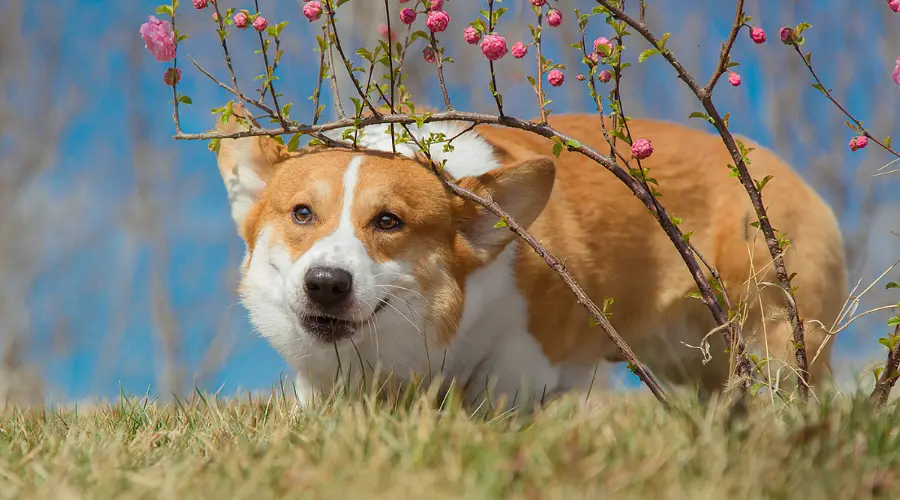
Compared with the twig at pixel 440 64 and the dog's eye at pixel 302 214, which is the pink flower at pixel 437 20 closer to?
the twig at pixel 440 64

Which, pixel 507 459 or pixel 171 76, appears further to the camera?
pixel 171 76

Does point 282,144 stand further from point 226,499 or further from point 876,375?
point 876,375

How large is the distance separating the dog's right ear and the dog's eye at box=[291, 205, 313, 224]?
0.37 meters

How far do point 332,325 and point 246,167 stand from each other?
0.86 m

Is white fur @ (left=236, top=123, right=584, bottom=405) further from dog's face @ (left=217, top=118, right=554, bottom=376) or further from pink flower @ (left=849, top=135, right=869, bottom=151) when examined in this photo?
pink flower @ (left=849, top=135, right=869, bottom=151)

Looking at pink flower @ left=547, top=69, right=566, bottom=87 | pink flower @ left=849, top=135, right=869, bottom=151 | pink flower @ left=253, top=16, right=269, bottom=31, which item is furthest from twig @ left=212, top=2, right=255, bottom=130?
pink flower @ left=849, top=135, right=869, bottom=151

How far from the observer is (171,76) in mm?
3303

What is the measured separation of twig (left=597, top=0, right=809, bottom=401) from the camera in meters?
2.78

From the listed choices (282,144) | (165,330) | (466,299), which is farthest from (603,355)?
(165,330)

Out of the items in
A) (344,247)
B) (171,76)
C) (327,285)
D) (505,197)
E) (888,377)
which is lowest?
(888,377)

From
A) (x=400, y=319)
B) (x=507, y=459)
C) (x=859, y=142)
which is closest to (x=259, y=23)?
(x=400, y=319)

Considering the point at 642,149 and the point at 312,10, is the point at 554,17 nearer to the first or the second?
the point at 642,149

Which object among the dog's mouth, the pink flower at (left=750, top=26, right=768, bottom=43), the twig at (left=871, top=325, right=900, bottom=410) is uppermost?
the pink flower at (left=750, top=26, right=768, bottom=43)

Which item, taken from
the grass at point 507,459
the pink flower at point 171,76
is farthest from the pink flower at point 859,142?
the pink flower at point 171,76
